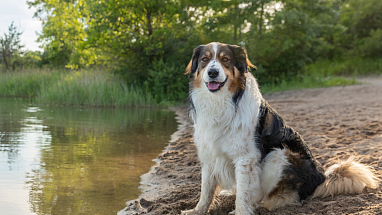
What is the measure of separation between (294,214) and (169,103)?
1434 centimetres

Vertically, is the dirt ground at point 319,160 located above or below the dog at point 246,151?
below

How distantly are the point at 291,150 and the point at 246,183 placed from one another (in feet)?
2.16

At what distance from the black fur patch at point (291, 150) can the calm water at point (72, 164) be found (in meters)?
1.80

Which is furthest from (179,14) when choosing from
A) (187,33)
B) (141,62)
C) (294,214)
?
(294,214)

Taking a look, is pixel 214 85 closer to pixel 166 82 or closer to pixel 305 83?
pixel 166 82

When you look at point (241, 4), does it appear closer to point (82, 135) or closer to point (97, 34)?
point (97, 34)

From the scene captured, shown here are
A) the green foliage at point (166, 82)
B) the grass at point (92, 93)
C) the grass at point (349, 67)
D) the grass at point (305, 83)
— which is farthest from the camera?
the grass at point (349, 67)

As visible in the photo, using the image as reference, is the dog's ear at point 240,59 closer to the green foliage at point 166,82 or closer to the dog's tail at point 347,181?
the dog's tail at point 347,181

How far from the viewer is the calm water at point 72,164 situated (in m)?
3.64

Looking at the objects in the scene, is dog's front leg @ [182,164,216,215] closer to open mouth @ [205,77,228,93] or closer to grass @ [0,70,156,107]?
open mouth @ [205,77,228,93]

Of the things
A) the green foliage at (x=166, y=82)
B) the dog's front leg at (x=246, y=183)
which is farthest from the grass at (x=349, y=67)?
the dog's front leg at (x=246, y=183)

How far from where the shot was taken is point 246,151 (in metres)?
3.14

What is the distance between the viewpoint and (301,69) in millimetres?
20766

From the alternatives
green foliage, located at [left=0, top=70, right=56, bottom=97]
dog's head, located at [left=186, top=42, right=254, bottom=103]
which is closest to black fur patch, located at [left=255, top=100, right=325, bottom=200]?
dog's head, located at [left=186, top=42, right=254, bottom=103]
